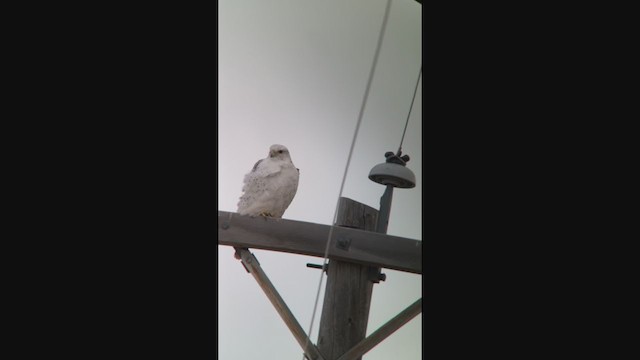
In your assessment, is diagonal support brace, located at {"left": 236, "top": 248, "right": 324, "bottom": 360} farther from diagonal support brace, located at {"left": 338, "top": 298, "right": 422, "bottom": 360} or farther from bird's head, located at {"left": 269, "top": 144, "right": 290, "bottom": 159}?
bird's head, located at {"left": 269, "top": 144, "right": 290, "bottom": 159}

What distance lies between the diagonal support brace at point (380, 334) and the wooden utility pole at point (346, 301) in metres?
0.07

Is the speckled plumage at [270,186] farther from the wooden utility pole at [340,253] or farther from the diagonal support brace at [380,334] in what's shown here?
the diagonal support brace at [380,334]

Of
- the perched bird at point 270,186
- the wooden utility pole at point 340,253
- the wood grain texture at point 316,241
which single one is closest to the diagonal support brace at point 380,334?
the wooden utility pole at point 340,253

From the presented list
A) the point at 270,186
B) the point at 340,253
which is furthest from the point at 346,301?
the point at 270,186

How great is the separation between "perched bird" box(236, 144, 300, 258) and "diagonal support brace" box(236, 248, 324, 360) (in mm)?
429

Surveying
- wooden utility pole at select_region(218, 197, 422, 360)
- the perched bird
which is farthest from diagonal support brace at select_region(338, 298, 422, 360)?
the perched bird

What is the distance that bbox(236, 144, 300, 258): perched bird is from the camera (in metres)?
2.26

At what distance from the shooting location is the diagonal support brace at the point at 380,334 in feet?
5.78

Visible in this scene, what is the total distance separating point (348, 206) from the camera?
6.49 ft

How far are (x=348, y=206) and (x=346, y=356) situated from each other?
46 centimetres
